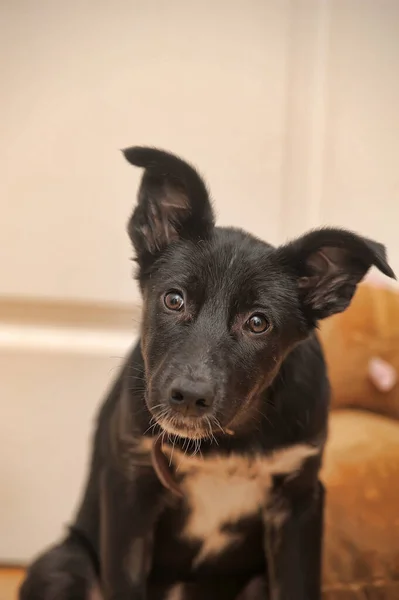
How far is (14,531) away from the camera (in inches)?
69.5

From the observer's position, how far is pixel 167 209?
3.33 ft

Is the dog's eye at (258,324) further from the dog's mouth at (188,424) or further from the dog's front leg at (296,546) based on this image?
the dog's front leg at (296,546)

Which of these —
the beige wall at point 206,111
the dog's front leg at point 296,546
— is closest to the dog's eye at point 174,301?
the dog's front leg at point 296,546

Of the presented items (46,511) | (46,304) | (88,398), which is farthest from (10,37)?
(46,511)

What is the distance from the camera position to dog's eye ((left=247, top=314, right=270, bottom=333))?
3.21ft

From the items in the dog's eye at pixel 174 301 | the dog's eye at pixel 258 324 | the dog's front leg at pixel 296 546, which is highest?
the dog's eye at pixel 174 301

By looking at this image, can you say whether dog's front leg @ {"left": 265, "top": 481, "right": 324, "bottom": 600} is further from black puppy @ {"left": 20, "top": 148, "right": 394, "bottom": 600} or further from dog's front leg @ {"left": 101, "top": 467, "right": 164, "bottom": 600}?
dog's front leg @ {"left": 101, "top": 467, "right": 164, "bottom": 600}

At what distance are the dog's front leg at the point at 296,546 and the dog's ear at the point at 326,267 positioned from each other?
30 centimetres

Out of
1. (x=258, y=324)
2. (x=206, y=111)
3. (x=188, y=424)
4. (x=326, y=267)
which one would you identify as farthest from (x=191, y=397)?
(x=206, y=111)

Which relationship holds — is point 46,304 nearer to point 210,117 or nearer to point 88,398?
point 88,398

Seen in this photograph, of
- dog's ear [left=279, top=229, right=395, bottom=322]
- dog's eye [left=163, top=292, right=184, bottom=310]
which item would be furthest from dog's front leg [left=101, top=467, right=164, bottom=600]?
dog's ear [left=279, top=229, right=395, bottom=322]

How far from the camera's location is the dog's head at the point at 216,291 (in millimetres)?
906

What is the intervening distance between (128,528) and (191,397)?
319 millimetres

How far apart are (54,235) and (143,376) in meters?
0.77
